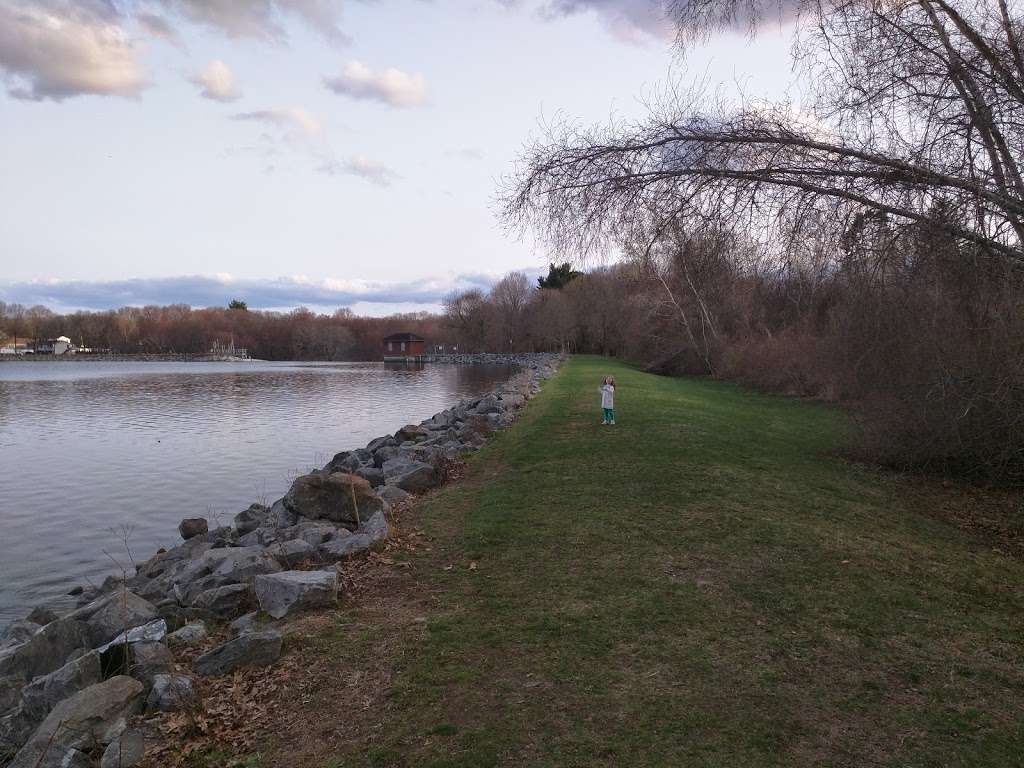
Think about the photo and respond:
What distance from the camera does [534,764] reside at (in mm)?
3676

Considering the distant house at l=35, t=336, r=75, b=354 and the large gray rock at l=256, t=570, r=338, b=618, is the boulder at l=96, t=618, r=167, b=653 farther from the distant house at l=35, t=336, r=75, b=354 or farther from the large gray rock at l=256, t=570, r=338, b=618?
A: the distant house at l=35, t=336, r=75, b=354

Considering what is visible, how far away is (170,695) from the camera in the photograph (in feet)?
14.6

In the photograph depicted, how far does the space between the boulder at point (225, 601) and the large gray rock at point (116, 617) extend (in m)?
0.56

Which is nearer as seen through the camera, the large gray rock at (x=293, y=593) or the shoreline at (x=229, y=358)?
the large gray rock at (x=293, y=593)

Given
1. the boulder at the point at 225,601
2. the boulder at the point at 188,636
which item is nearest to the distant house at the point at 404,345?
the boulder at the point at 225,601

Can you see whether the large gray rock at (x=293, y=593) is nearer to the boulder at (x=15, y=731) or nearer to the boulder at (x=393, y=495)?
the boulder at (x=15, y=731)

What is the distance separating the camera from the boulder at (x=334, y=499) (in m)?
9.45

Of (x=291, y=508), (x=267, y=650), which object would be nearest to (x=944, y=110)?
(x=267, y=650)

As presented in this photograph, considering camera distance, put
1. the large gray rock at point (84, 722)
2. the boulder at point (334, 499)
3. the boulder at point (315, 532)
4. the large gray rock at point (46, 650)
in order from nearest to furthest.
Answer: the large gray rock at point (84, 722) < the large gray rock at point (46, 650) < the boulder at point (315, 532) < the boulder at point (334, 499)

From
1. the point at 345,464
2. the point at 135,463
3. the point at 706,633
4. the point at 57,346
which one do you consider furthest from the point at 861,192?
the point at 57,346

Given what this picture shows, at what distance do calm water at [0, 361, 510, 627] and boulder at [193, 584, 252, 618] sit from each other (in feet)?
15.0

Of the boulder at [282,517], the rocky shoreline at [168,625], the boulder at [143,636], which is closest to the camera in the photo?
the rocky shoreline at [168,625]

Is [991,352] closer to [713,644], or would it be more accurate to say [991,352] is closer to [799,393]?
[713,644]

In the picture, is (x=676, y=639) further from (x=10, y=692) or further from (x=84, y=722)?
(x=10, y=692)
